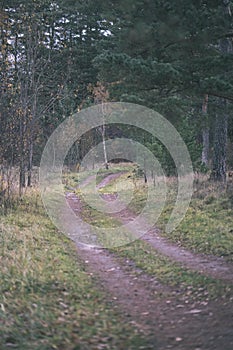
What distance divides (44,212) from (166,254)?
251 inches

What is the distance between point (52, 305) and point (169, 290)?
2097mm

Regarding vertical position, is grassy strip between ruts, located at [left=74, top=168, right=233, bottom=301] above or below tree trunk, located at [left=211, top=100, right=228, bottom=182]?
below

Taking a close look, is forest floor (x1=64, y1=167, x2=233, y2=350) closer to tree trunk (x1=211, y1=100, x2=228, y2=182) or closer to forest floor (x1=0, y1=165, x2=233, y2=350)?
forest floor (x1=0, y1=165, x2=233, y2=350)

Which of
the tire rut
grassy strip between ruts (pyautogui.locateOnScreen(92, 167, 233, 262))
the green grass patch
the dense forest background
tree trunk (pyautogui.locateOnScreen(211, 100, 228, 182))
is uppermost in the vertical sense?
the dense forest background

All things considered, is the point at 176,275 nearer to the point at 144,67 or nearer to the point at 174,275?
the point at 174,275

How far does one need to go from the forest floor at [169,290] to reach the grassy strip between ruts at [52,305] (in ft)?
0.90

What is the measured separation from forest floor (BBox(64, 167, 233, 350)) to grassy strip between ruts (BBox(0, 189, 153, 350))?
27cm

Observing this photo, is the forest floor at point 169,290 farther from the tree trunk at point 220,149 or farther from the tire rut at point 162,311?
the tree trunk at point 220,149

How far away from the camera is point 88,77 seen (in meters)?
33.4

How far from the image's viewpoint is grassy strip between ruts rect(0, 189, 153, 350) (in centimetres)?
514

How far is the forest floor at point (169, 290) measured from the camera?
544cm

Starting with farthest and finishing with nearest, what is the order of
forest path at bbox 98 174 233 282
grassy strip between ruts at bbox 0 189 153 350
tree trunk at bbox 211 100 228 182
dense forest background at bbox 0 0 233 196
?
tree trunk at bbox 211 100 228 182 < dense forest background at bbox 0 0 233 196 < forest path at bbox 98 174 233 282 < grassy strip between ruts at bbox 0 189 153 350

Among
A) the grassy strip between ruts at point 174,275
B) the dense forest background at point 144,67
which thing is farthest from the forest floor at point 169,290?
the dense forest background at point 144,67

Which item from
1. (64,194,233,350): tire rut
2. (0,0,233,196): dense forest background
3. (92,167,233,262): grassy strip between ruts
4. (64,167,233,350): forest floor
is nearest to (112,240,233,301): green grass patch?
(64,167,233,350): forest floor
